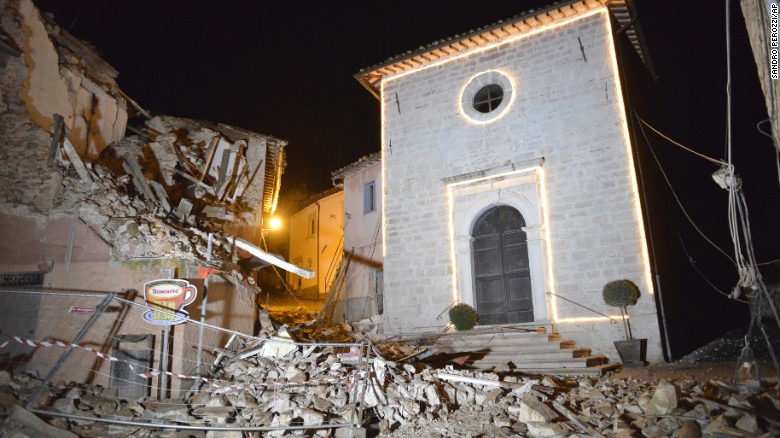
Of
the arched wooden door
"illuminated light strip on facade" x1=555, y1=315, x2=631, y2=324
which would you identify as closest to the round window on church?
the arched wooden door

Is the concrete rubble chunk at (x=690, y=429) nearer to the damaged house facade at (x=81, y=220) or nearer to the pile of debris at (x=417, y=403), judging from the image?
the pile of debris at (x=417, y=403)

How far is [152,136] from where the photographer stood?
38.0ft

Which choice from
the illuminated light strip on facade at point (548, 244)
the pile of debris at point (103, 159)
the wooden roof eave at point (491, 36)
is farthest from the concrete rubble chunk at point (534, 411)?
the wooden roof eave at point (491, 36)

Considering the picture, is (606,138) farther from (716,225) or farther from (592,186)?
(716,225)

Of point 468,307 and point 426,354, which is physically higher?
point 468,307

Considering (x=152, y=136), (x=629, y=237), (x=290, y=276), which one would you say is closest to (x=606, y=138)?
(x=629, y=237)

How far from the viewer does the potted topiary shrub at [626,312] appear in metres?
8.43

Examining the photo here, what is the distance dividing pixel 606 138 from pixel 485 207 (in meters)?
3.08

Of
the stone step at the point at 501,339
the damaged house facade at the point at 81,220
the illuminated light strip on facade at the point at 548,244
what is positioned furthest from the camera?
the illuminated light strip on facade at the point at 548,244

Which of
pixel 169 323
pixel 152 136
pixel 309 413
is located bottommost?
pixel 309 413

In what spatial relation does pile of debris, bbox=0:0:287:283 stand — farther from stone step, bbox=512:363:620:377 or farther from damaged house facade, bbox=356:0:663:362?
stone step, bbox=512:363:620:377

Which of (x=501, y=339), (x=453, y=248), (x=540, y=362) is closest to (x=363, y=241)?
(x=453, y=248)

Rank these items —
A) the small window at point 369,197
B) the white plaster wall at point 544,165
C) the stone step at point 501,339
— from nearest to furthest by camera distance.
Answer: the stone step at point 501,339
the white plaster wall at point 544,165
the small window at point 369,197

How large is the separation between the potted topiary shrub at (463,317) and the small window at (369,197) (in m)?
6.82
